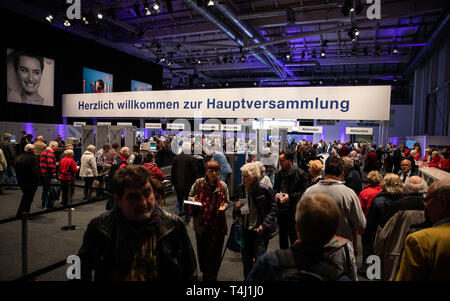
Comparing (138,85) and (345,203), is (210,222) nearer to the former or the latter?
(345,203)

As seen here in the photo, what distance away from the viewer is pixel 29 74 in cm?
1214

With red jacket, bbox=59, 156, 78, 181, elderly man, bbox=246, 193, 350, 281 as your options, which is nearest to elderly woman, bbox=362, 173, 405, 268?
elderly man, bbox=246, 193, 350, 281

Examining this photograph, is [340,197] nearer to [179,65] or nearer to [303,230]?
[303,230]

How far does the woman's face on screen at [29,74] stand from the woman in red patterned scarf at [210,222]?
12947 mm

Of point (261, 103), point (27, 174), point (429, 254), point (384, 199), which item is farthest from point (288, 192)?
point (27, 174)

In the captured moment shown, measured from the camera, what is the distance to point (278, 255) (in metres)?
1.05

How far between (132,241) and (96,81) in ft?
53.4

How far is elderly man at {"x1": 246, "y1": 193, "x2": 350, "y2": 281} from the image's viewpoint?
3.26 feet

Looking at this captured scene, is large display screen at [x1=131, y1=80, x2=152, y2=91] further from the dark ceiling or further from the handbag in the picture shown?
the handbag

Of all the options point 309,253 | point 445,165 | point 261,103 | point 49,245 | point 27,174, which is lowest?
point 49,245

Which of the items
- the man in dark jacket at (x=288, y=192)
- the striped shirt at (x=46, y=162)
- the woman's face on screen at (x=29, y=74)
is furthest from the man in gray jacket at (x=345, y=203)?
the woman's face on screen at (x=29, y=74)

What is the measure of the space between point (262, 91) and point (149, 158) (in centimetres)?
243

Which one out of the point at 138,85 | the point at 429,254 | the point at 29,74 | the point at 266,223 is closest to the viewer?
the point at 429,254

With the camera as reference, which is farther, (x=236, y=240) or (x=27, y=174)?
(x=27, y=174)
